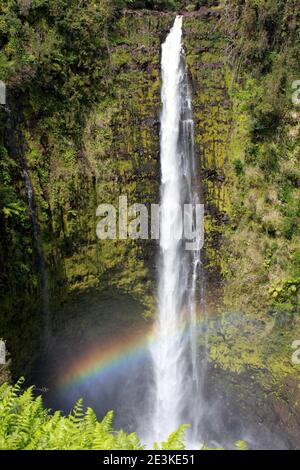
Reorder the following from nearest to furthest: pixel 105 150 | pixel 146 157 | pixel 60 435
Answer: pixel 60 435, pixel 105 150, pixel 146 157

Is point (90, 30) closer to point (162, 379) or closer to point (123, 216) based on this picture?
point (123, 216)

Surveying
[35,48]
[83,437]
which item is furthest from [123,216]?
[83,437]

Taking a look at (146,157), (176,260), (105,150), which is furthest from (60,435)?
(146,157)

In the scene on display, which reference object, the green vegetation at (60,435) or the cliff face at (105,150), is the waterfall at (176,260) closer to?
the cliff face at (105,150)

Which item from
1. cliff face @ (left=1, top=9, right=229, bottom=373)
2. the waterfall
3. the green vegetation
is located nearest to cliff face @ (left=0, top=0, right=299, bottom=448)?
cliff face @ (left=1, top=9, right=229, bottom=373)

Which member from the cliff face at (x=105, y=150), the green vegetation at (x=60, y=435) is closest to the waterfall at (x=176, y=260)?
the cliff face at (x=105, y=150)

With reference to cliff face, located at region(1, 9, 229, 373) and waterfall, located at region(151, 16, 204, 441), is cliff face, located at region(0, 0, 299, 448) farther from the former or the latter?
waterfall, located at region(151, 16, 204, 441)

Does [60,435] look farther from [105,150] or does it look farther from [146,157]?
[146,157]

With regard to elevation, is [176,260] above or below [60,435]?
above
